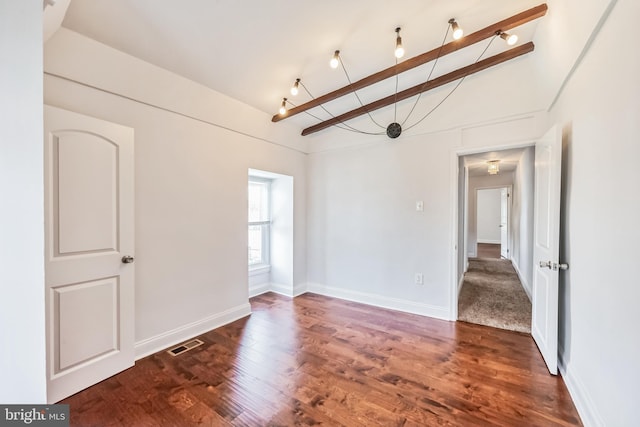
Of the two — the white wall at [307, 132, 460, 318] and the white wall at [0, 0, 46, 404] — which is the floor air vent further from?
the white wall at [307, 132, 460, 318]

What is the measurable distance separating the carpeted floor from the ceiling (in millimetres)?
2897

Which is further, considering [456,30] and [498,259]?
[498,259]

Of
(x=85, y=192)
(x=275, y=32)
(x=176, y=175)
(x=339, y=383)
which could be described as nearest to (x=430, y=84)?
(x=275, y=32)

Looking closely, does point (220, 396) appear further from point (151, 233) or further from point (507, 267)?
point (507, 267)

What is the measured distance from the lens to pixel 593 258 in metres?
1.67

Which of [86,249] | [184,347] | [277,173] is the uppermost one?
[277,173]

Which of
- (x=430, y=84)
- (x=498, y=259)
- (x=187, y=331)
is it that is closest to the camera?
(x=187, y=331)

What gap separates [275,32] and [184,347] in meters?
2.95

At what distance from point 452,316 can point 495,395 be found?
4.41ft

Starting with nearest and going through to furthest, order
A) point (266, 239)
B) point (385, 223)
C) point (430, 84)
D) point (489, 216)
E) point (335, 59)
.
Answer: point (335, 59), point (430, 84), point (385, 223), point (266, 239), point (489, 216)

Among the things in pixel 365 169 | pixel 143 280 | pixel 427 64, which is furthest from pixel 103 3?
pixel 365 169

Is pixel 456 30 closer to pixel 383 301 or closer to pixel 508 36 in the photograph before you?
pixel 508 36

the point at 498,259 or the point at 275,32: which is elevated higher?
the point at 275,32

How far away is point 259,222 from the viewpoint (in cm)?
430
